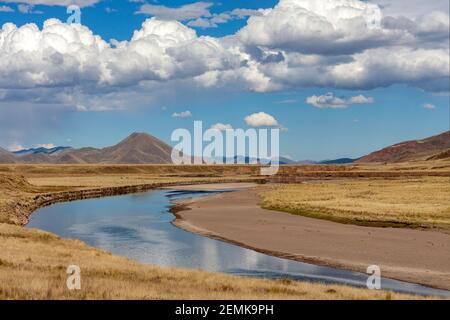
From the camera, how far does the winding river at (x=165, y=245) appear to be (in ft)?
99.9

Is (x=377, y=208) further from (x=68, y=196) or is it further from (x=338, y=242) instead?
(x=68, y=196)

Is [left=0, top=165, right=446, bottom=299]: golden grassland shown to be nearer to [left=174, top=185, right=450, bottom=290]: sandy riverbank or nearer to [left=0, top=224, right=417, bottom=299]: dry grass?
[left=0, top=224, right=417, bottom=299]: dry grass

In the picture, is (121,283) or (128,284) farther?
(121,283)

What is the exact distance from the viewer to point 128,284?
20.1m

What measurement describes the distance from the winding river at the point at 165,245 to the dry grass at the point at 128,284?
6717 mm

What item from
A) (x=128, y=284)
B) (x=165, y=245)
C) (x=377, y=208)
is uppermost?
(x=128, y=284)

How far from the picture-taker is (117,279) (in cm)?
2147

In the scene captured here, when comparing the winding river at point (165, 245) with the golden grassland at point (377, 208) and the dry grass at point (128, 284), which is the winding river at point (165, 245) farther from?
the golden grassland at point (377, 208)

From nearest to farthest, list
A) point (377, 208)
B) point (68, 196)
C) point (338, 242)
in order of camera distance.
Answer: point (338, 242) < point (377, 208) < point (68, 196)

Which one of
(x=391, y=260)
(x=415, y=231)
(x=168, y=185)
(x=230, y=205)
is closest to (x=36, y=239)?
(x=391, y=260)

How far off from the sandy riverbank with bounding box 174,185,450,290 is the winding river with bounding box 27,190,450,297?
5.34ft

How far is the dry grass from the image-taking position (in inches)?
708

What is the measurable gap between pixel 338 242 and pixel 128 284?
24.0m

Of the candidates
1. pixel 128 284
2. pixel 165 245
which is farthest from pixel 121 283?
pixel 165 245
